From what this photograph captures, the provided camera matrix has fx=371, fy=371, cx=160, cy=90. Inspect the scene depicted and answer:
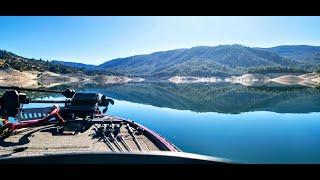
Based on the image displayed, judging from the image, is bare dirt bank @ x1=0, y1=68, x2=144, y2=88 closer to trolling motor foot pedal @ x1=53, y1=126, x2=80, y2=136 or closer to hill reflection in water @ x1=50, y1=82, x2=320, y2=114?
hill reflection in water @ x1=50, y1=82, x2=320, y2=114

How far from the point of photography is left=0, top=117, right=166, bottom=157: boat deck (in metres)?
9.95

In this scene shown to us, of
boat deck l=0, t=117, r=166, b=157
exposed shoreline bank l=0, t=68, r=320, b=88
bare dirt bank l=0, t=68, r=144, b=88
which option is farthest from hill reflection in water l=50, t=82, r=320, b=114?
boat deck l=0, t=117, r=166, b=157

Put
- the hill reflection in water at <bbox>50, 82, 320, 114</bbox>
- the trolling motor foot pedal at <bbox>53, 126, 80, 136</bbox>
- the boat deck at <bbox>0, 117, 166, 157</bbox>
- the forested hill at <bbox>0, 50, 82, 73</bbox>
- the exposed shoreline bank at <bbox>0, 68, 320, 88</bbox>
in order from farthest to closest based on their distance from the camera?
the forested hill at <bbox>0, 50, 82, 73</bbox>
the exposed shoreline bank at <bbox>0, 68, 320, 88</bbox>
the hill reflection in water at <bbox>50, 82, 320, 114</bbox>
the trolling motor foot pedal at <bbox>53, 126, 80, 136</bbox>
the boat deck at <bbox>0, 117, 166, 157</bbox>

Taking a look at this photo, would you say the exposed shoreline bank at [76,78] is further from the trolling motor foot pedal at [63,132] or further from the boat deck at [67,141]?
the trolling motor foot pedal at [63,132]

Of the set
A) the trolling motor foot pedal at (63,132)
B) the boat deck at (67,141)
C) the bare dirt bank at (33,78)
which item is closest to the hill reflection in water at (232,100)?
the bare dirt bank at (33,78)

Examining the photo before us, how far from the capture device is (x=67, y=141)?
11.2 meters

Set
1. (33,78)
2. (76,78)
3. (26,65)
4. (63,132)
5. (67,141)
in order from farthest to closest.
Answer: (76,78) → (26,65) → (33,78) → (63,132) → (67,141)

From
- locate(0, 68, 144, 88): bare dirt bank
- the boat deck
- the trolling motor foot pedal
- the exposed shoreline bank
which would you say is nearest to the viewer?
the boat deck

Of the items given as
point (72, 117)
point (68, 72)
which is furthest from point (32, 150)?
point (68, 72)

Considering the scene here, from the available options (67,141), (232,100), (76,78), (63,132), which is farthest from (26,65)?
(67,141)

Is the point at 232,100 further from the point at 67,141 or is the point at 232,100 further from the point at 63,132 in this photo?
the point at 67,141

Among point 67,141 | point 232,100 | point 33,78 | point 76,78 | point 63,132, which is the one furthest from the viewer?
point 76,78
